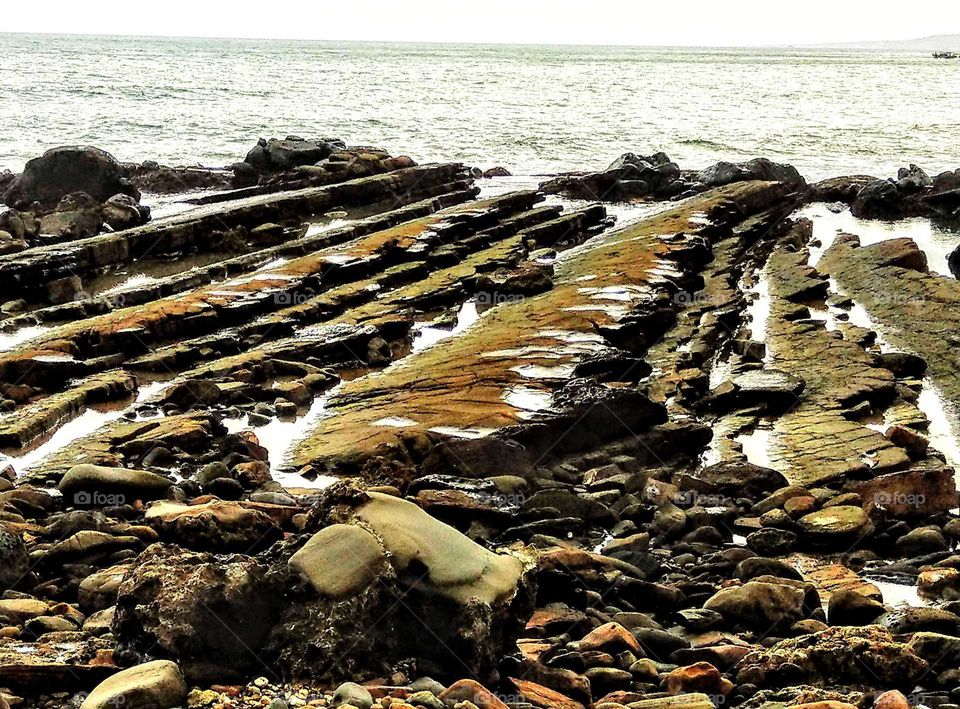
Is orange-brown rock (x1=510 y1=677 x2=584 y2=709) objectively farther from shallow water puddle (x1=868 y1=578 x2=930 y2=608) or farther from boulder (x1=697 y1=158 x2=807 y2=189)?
boulder (x1=697 y1=158 x2=807 y2=189)

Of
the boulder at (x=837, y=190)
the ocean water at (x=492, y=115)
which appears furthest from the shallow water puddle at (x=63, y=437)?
the ocean water at (x=492, y=115)

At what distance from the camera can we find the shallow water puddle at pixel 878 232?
2711 cm

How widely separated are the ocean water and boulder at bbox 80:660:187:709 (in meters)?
38.5

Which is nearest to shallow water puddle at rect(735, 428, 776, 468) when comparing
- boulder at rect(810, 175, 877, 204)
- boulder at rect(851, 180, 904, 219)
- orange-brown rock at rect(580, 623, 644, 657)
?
orange-brown rock at rect(580, 623, 644, 657)

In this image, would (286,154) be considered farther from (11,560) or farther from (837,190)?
(11,560)

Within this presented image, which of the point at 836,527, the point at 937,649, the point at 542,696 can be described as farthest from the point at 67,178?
the point at 937,649

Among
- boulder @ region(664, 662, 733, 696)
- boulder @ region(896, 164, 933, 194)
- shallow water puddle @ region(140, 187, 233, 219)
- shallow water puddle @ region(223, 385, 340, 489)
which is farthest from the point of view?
boulder @ region(896, 164, 933, 194)

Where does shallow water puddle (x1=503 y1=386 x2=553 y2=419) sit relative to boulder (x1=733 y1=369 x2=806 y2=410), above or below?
above

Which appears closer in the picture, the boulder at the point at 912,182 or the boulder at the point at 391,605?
the boulder at the point at 391,605

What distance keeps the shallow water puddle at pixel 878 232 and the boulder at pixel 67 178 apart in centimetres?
1995

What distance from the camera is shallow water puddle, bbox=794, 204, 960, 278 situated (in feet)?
88.9

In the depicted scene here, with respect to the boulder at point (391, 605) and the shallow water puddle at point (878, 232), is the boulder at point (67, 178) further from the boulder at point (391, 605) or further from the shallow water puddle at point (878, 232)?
the boulder at point (391, 605)

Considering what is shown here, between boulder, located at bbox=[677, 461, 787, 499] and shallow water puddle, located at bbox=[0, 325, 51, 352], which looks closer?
boulder, located at bbox=[677, 461, 787, 499]

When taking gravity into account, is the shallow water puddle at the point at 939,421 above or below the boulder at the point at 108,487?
below
